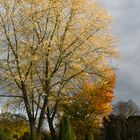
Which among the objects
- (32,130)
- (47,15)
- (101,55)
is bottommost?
(32,130)

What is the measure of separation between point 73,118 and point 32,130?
68.7ft

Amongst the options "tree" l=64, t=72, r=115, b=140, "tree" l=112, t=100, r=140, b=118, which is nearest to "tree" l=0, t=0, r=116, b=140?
"tree" l=64, t=72, r=115, b=140

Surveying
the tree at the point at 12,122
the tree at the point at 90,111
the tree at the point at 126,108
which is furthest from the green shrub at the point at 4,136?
the tree at the point at 126,108

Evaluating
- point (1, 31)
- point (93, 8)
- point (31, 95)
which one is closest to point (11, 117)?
point (31, 95)

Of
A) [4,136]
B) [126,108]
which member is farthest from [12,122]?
[126,108]

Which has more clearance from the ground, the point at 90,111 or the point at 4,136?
the point at 90,111

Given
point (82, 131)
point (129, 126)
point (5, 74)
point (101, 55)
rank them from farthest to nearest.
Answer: point (129, 126) → point (82, 131) → point (101, 55) → point (5, 74)

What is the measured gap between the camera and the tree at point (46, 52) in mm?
32688

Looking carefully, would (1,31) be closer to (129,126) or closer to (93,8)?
(93,8)

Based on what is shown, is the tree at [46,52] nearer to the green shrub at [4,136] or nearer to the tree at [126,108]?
the green shrub at [4,136]

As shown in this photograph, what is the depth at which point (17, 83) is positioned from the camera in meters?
32.4

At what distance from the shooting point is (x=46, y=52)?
3247 cm

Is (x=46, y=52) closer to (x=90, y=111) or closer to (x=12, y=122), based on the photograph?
(x=12, y=122)

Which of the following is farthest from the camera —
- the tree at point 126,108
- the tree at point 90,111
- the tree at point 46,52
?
the tree at point 126,108
